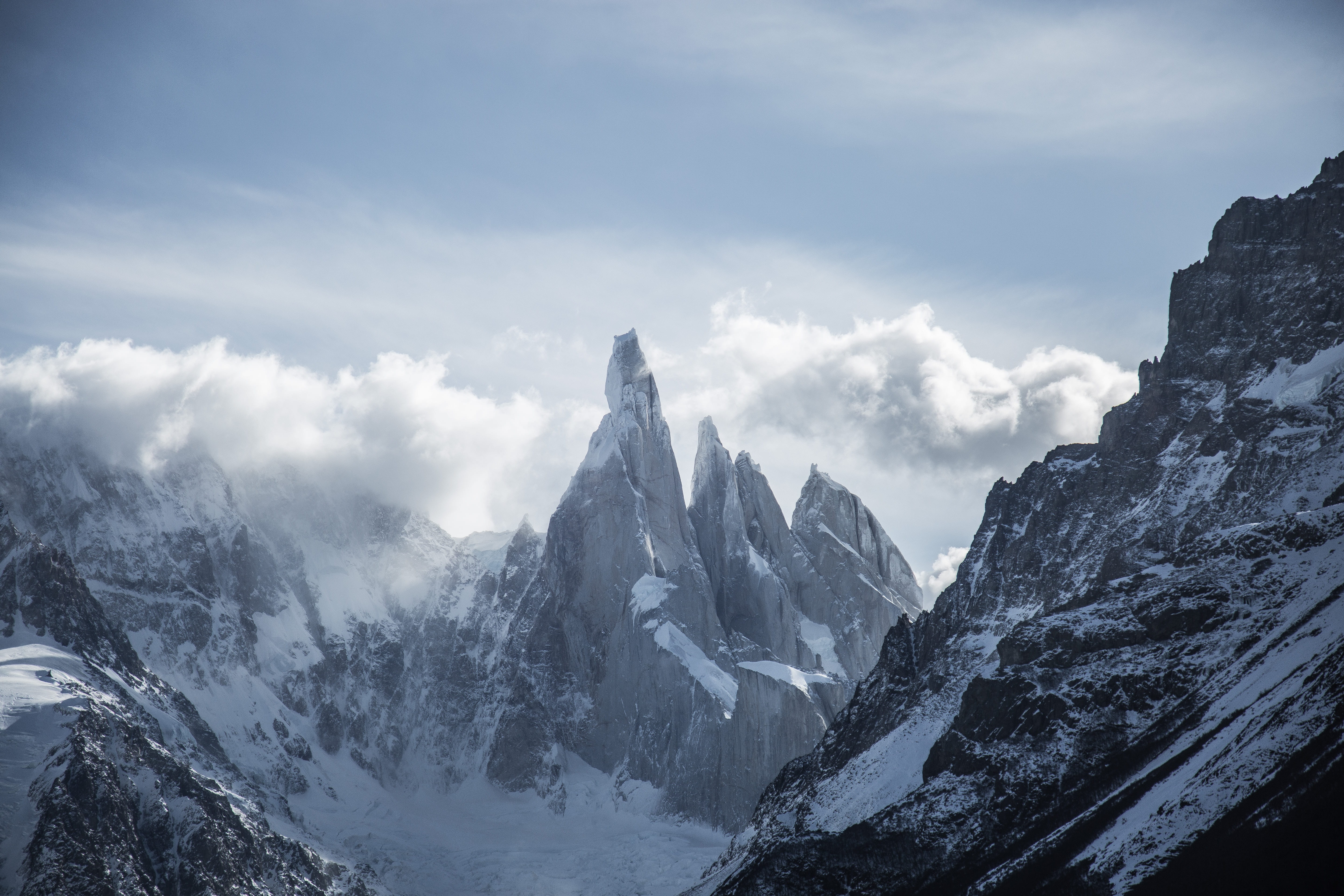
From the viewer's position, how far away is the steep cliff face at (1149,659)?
3706 inches

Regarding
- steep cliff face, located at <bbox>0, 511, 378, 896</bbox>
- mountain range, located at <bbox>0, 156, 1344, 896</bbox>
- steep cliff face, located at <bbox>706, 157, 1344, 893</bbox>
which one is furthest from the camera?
steep cliff face, located at <bbox>0, 511, 378, 896</bbox>

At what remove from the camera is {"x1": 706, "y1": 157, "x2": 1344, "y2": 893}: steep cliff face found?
9412 centimetres

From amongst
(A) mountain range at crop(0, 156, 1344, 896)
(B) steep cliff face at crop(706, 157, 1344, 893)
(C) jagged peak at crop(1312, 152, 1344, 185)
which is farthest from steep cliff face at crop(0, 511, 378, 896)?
(C) jagged peak at crop(1312, 152, 1344, 185)

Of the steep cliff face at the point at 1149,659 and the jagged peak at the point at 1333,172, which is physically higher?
the jagged peak at the point at 1333,172

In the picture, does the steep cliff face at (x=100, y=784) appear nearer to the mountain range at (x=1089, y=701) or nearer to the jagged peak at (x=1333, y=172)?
the mountain range at (x=1089, y=701)

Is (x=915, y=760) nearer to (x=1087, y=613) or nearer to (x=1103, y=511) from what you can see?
(x=1087, y=613)

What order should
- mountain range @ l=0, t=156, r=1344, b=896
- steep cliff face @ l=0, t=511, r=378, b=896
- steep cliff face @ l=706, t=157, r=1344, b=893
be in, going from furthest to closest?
steep cliff face @ l=0, t=511, r=378, b=896 < mountain range @ l=0, t=156, r=1344, b=896 < steep cliff face @ l=706, t=157, r=1344, b=893

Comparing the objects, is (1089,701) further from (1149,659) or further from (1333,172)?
(1333,172)

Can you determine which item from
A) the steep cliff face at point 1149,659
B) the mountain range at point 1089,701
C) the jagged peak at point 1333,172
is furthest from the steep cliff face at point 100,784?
Answer: the jagged peak at point 1333,172

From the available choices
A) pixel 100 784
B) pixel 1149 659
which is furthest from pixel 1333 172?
pixel 100 784

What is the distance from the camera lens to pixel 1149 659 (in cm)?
11331

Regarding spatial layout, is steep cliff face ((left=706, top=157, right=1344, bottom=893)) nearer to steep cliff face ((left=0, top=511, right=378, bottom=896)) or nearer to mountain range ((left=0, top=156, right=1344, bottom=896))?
mountain range ((left=0, top=156, right=1344, bottom=896))

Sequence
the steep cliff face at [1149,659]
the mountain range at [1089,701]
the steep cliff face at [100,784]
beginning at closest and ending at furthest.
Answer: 1. the steep cliff face at [1149,659]
2. the mountain range at [1089,701]
3. the steep cliff face at [100,784]

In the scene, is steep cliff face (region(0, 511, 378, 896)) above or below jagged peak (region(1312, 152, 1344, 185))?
below
